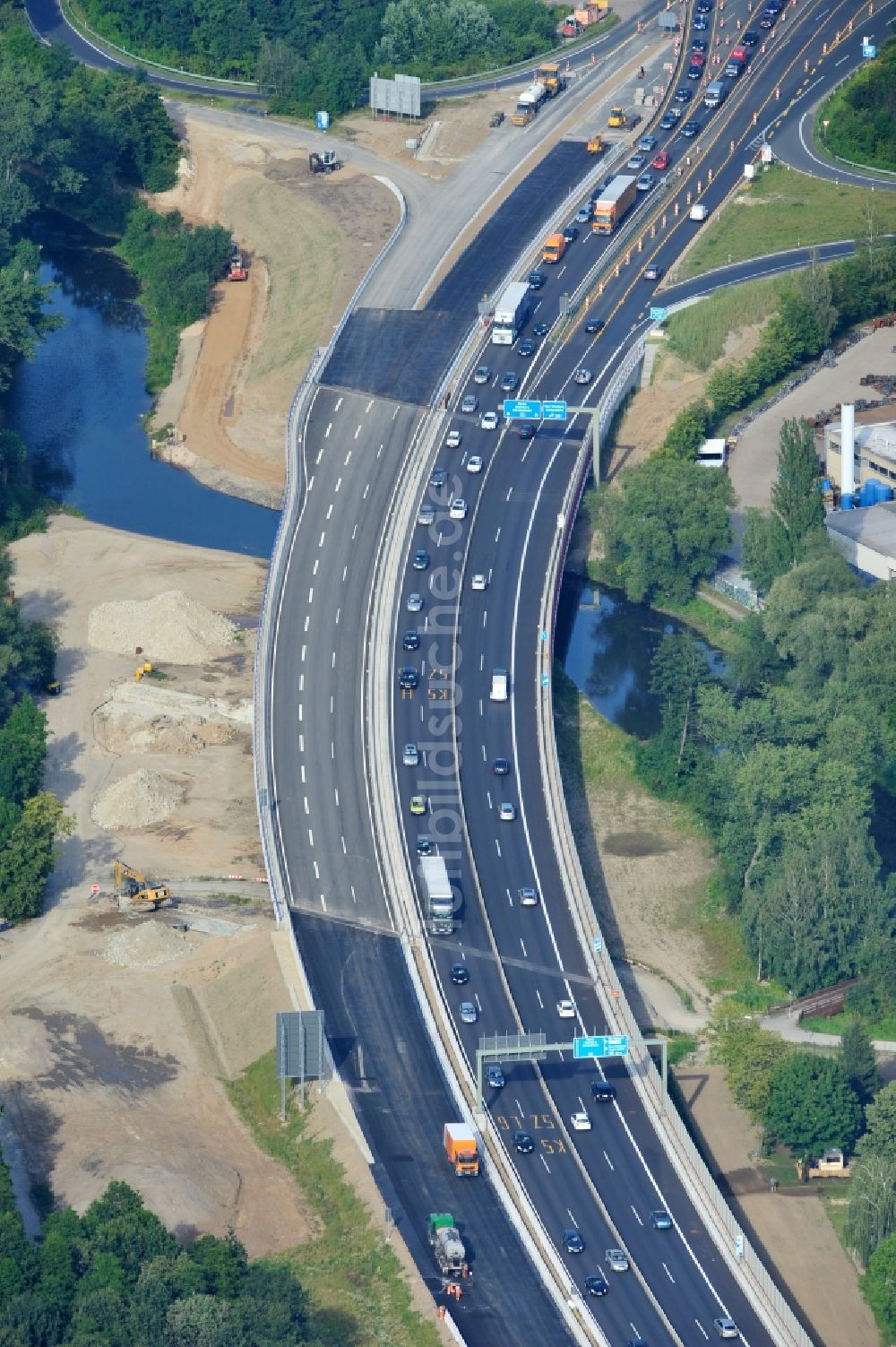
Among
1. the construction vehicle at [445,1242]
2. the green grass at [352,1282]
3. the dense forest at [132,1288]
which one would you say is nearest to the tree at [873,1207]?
A: the construction vehicle at [445,1242]

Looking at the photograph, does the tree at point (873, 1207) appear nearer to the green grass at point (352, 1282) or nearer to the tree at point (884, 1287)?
the tree at point (884, 1287)

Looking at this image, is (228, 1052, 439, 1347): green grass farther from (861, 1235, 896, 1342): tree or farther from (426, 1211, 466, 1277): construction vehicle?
(861, 1235, 896, 1342): tree

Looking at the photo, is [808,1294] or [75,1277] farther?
Answer: [808,1294]

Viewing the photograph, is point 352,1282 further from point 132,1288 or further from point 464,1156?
point 132,1288

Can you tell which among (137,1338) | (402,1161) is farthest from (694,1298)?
(137,1338)

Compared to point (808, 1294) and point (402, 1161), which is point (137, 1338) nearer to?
point (402, 1161)
